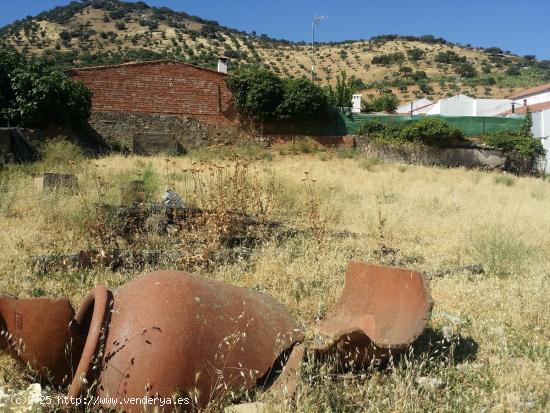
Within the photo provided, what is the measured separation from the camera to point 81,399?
2.38m

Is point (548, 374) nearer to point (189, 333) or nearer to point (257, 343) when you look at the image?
point (257, 343)

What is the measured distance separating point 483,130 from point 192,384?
23.2 meters

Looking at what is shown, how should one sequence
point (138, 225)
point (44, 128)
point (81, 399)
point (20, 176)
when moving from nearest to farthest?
point (81, 399) → point (138, 225) → point (20, 176) → point (44, 128)

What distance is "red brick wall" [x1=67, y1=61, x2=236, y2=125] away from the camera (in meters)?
22.5

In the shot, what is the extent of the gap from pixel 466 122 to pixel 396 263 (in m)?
19.5

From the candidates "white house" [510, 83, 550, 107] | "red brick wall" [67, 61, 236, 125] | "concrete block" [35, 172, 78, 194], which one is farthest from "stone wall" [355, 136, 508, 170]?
→ "concrete block" [35, 172, 78, 194]

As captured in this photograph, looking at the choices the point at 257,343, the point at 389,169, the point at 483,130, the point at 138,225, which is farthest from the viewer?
the point at 483,130

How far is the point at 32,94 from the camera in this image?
1848 cm

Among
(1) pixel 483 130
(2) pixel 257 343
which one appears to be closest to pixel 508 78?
(1) pixel 483 130

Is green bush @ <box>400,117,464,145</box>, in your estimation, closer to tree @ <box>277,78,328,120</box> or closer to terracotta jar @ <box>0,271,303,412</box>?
tree @ <box>277,78,328,120</box>

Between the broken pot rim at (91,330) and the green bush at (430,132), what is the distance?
20.3 meters

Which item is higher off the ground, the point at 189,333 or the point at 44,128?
the point at 44,128

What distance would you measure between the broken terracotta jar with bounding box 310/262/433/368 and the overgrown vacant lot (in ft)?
0.41

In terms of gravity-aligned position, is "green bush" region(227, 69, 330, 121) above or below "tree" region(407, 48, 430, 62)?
below
